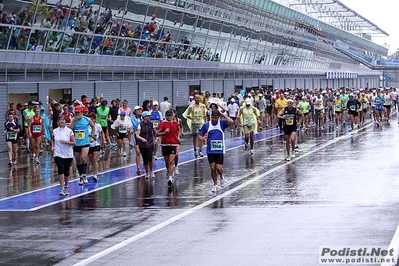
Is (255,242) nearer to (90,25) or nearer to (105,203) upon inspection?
(105,203)

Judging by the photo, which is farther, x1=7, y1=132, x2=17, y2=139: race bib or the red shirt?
x1=7, y1=132, x2=17, y2=139: race bib

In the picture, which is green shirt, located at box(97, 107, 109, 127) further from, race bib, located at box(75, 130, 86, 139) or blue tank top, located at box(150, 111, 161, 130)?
race bib, located at box(75, 130, 86, 139)

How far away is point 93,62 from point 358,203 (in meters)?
22.9

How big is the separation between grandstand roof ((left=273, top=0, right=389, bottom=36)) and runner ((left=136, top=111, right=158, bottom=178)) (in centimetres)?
7345

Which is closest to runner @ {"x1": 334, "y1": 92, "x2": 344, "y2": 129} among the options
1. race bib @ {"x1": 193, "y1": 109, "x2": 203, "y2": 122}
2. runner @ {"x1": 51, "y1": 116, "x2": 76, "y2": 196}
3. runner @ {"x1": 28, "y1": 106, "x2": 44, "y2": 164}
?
race bib @ {"x1": 193, "y1": 109, "x2": 203, "y2": 122}

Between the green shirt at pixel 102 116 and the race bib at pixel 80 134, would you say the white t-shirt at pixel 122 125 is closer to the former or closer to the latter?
the green shirt at pixel 102 116

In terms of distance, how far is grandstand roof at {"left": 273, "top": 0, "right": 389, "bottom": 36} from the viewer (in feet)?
342

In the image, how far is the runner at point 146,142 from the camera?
19.6 meters

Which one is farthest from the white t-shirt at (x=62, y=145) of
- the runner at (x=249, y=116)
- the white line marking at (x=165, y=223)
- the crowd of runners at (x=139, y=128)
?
the runner at (x=249, y=116)

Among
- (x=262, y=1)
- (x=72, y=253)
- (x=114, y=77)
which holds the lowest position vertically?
(x=72, y=253)

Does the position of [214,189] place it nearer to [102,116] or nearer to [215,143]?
[215,143]

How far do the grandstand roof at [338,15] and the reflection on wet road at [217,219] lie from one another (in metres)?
74.1

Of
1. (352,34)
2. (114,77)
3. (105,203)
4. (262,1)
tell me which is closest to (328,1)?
(352,34)

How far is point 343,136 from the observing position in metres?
33.0
